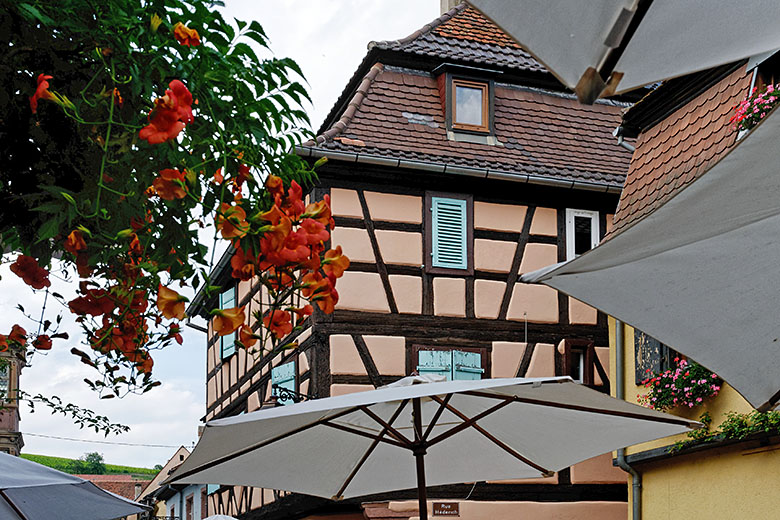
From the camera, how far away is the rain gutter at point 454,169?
12.3 m

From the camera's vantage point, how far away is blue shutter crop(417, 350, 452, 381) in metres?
12.5

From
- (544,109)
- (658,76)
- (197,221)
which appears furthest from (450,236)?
(658,76)

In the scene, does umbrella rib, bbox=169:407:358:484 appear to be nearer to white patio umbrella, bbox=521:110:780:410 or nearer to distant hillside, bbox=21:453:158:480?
white patio umbrella, bbox=521:110:780:410

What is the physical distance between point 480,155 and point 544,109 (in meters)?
1.61

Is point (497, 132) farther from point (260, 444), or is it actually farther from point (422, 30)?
point (260, 444)

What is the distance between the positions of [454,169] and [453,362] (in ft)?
7.71

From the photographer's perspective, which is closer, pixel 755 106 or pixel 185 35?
pixel 185 35

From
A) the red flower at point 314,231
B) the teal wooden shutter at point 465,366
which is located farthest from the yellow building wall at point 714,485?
the red flower at point 314,231

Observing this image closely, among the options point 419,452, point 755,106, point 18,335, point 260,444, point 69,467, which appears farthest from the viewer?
point 69,467

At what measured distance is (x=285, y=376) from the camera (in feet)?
44.2

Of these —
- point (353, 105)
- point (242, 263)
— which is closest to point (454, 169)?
point (353, 105)

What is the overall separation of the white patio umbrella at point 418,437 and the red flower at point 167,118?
6.56 ft

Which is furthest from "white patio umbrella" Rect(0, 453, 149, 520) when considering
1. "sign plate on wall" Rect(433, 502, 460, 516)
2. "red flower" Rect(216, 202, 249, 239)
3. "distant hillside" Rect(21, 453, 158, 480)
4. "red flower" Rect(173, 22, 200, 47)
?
"distant hillside" Rect(21, 453, 158, 480)

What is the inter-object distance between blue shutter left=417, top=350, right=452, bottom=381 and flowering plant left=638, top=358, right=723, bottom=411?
10.1 feet
